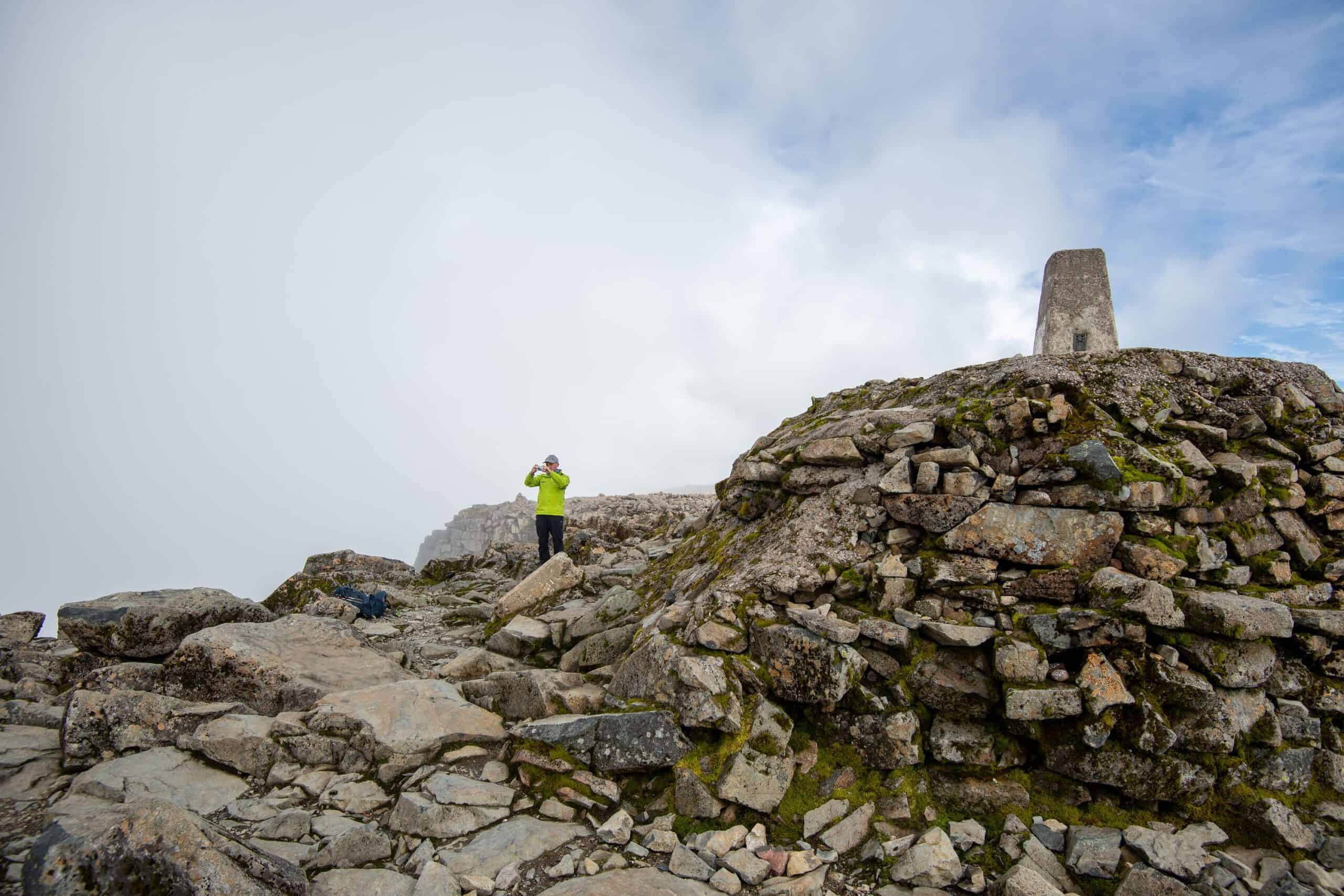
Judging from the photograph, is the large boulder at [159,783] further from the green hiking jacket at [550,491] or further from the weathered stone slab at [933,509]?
the green hiking jacket at [550,491]

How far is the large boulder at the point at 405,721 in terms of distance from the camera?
7.46 meters

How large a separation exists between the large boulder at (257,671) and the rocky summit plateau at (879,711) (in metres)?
0.05

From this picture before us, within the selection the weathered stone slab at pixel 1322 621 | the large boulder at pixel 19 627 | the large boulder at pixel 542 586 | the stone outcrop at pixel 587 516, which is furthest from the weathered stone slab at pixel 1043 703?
the large boulder at pixel 19 627

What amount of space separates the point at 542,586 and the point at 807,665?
7.66 meters

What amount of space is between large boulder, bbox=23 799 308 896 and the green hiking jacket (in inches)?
462

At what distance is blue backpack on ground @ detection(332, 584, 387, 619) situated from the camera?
14.7 meters

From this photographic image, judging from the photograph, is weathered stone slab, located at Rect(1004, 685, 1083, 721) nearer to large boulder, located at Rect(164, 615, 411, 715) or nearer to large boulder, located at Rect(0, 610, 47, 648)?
large boulder, located at Rect(164, 615, 411, 715)

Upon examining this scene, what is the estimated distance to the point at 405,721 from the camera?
7.89 m

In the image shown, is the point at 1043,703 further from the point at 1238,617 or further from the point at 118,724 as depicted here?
the point at 118,724

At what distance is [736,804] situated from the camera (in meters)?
6.84

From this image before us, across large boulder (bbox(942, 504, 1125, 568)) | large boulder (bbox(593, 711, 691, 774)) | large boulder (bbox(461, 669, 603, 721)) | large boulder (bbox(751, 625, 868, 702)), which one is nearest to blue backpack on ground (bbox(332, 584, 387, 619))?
large boulder (bbox(461, 669, 603, 721))

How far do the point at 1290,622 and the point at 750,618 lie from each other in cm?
605

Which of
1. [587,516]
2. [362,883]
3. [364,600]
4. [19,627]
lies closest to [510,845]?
[362,883]

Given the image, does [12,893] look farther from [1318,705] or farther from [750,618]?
[1318,705]
